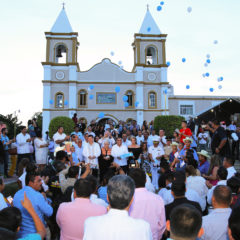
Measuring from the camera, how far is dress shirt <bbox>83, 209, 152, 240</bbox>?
1.92 metres

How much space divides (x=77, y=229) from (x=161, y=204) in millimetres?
1036

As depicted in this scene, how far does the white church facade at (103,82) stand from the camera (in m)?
28.5

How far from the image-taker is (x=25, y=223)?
3139 millimetres

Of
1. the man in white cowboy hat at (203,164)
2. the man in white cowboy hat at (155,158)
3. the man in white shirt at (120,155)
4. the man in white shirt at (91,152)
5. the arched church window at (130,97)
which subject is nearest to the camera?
the man in white cowboy hat at (203,164)

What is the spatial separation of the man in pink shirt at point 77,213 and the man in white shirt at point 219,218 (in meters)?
1.14

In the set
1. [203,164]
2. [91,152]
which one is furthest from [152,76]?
[203,164]

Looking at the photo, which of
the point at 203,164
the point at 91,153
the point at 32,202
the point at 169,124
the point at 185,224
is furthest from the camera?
the point at 169,124

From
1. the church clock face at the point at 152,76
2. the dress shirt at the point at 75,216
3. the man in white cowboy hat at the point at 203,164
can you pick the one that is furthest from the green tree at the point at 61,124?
the dress shirt at the point at 75,216

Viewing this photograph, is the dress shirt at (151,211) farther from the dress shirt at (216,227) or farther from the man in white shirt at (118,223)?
the man in white shirt at (118,223)

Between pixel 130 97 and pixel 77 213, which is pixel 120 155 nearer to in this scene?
pixel 77 213

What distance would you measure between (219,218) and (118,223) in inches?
56.4

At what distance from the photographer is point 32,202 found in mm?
3271

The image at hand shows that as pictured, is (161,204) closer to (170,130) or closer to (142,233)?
(142,233)

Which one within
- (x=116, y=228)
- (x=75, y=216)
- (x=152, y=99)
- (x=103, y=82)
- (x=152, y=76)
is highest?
(x=152, y=76)
